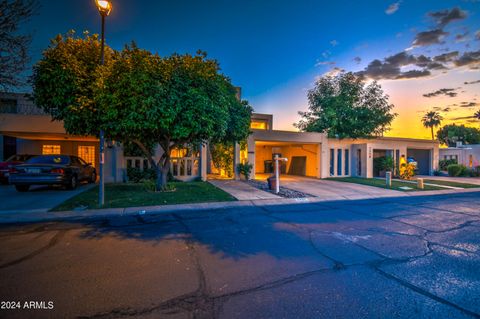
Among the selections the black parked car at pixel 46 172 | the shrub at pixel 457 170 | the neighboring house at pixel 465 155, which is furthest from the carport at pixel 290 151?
the neighboring house at pixel 465 155

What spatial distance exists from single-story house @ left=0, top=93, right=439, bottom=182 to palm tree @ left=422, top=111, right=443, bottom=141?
44914 mm

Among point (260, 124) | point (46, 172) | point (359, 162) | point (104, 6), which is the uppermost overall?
point (104, 6)

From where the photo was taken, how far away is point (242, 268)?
3.57 meters

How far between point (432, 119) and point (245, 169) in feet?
209

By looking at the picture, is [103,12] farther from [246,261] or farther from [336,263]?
[336,263]

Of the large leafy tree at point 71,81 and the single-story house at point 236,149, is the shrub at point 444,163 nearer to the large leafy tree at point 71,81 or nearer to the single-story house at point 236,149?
the single-story house at point 236,149

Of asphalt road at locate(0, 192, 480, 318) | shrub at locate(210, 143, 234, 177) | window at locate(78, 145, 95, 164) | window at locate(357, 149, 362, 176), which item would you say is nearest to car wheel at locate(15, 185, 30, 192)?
asphalt road at locate(0, 192, 480, 318)

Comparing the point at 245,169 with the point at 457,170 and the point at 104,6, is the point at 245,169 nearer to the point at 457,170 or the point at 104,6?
the point at 104,6

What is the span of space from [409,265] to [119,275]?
4.45 meters

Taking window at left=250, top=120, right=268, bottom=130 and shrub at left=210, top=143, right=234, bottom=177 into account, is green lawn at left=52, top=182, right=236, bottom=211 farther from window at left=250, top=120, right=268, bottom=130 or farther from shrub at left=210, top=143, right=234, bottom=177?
window at left=250, top=120, right=268, bottom=130

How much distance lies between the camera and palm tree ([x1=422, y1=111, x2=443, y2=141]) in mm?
57000

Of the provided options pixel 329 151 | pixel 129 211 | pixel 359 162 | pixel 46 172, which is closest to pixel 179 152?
pixel 46 172

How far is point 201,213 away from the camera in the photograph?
23.6 ft

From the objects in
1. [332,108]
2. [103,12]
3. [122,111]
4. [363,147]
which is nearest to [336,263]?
[122,111]
